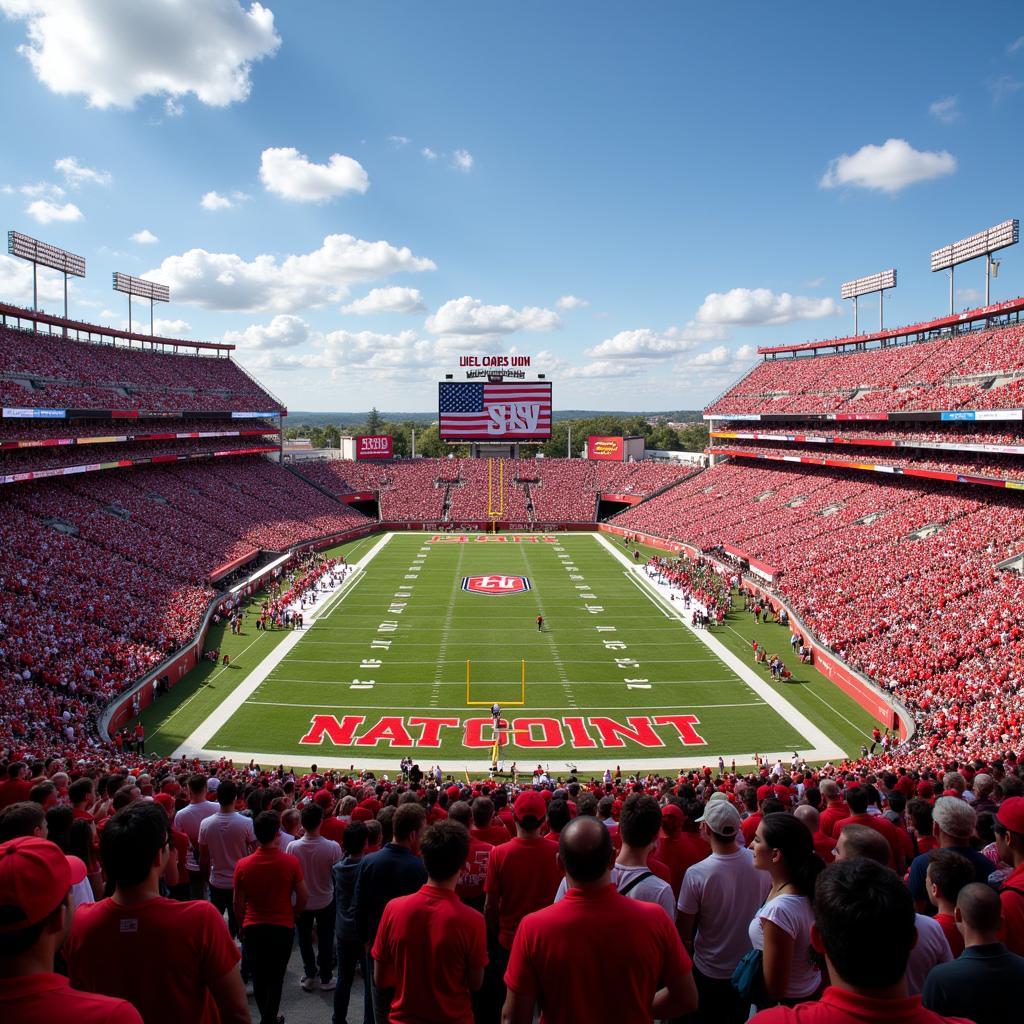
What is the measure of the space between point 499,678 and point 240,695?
8883mm

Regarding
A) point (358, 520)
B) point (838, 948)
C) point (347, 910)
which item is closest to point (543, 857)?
point (347, 910)

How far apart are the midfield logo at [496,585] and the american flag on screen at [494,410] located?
28.5m

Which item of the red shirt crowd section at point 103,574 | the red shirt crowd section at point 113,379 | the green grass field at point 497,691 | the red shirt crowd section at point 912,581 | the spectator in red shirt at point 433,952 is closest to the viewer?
the spectator in red shirt at point 433,952

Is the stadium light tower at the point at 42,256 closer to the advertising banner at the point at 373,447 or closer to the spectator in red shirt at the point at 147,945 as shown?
the advertising banner at the point at 373,447

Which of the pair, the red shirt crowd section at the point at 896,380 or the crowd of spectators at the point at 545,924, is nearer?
the crowd of spectators at the point at 545,924

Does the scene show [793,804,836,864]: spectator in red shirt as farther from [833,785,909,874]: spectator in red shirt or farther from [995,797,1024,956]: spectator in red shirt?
[995,797,1024,956]: spectator in red shirt

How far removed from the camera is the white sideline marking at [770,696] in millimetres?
21359

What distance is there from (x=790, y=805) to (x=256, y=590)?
34.6 metres

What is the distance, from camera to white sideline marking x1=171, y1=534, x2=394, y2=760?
69.7ft

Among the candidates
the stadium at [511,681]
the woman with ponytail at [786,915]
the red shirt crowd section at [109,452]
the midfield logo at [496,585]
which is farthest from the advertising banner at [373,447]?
the woman with ponytail at [786,915]

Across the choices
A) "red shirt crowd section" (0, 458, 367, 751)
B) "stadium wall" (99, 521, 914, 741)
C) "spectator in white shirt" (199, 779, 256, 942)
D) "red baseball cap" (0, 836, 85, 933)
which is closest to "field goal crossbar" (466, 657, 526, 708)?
"stadium wall" (99, 521, 914, 741)

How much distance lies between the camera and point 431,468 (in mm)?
72125

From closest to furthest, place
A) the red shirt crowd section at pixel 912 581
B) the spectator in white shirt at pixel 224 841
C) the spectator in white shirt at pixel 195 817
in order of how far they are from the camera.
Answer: the spectator in white shirt at pixel 224 841
the spectator in white shirt at pixel 195 817
the red shirt crowd section at pixel 912 581

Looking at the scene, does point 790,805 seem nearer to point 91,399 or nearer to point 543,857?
point 543,857
